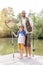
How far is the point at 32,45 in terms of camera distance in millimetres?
2039

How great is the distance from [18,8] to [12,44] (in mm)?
340

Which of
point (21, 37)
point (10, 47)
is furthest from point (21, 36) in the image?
point (10, 47)

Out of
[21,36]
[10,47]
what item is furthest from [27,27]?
[10,47]

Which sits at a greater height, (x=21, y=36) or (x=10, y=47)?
(x=21, y=36)

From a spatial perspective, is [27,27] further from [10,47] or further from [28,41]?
[10,47]

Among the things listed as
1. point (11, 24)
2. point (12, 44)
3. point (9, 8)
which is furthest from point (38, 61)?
point (9, 8)

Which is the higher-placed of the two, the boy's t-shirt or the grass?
the boy's t-shirt

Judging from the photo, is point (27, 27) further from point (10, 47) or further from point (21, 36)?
point (10, 47)

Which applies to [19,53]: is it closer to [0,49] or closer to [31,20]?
[0,49]

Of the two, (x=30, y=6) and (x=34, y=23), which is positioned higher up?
(x=30, y=6)

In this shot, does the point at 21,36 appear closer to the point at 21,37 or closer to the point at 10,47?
the point at 21,37

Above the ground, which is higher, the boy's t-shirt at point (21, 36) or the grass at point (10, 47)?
the boy's t-shirt at point (21, 36)

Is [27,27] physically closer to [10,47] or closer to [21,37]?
[21,37]

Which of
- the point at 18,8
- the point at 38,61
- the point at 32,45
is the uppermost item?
the point at 18,8
